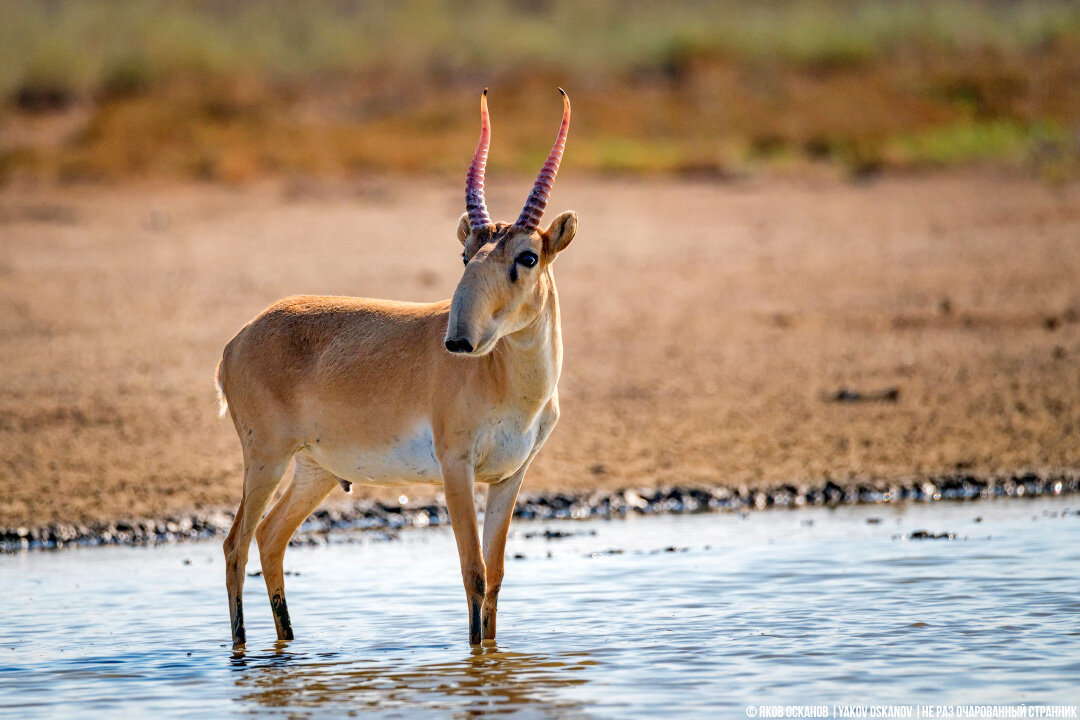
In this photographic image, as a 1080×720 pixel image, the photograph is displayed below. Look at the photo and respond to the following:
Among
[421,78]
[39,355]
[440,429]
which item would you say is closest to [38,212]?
[39,355]

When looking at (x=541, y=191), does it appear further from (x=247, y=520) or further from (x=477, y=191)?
(x=247, y=520)

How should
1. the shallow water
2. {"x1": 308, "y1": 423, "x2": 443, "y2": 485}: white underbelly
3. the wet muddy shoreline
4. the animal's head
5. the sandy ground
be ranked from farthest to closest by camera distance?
the sandy ground, the wet muddy shoreline, {"x1": 308, "y1": 423, "x2": 443, "y2": 485}: white underbelly, the shallow water, the animal's head

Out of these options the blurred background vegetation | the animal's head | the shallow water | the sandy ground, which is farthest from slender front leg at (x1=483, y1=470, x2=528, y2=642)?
the blurred background vegetation

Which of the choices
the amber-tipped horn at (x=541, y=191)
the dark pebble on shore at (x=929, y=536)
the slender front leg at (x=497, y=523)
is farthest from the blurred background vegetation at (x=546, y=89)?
the amber-tipped horn at (x=541, y=191)

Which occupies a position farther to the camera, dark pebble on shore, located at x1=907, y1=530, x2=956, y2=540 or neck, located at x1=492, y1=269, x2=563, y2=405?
dark pebble on shore, located at x1=907, y1=530, x2=956, y2=540

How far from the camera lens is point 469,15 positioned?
133 feet

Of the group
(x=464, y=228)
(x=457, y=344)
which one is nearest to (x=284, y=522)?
(x=464, y=228)

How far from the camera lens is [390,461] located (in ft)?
24.6

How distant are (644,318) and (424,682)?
30.7 ft

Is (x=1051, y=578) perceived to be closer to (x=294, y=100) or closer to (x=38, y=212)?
(x=38, y=212)

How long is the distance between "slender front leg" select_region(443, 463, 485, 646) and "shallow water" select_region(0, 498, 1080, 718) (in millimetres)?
414

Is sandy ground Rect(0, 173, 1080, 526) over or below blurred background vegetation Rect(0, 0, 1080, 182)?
below

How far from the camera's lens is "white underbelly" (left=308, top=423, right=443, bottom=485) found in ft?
24.2

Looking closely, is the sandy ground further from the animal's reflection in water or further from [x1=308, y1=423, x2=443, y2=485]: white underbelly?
the animal's reflection in water
